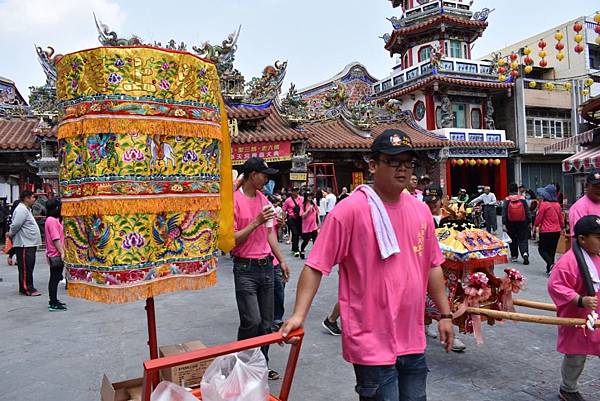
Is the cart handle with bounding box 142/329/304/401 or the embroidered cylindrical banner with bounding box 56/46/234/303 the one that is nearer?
the cart handle with bounding box 142/329/304/401

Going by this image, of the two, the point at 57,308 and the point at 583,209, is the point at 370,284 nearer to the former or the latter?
the point at 583,209

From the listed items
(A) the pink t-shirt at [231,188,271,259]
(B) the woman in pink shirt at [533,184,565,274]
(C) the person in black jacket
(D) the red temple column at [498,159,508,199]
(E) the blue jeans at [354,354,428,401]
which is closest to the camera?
(E) the blue jeans at [354,354,428,401]

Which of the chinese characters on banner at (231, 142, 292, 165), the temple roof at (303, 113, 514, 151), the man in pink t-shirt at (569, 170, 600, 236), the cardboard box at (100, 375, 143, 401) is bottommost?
the cardboard box at (100, 375, 143, 401)

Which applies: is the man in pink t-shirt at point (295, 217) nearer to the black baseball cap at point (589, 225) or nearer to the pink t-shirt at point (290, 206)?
the pink t-shirt at point (290, 206)

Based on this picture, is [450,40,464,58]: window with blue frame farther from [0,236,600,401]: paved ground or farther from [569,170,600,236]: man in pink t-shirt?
[569,170,600,236]: man in pink t-shirt

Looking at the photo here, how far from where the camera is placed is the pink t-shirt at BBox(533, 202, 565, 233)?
8.69 m

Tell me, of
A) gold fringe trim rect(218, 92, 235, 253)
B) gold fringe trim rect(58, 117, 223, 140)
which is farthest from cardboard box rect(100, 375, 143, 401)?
gold fringe trim rect(58, 117, 223, 140)

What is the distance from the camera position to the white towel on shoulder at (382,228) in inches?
90.6

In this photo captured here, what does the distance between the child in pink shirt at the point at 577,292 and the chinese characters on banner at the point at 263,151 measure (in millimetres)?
12445

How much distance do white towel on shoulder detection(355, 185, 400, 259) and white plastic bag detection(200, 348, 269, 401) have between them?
0.87 metres

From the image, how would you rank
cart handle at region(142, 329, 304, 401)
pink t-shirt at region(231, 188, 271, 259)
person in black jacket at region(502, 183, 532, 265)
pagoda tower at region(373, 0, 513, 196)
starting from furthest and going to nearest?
pagoda tower at region(373, 0, 513, 196) < person in black jacket at region(502, 183, 532, 265) < pink t-shirt at region(231, 188, 271, 259) < cart handle at region(142, 329, 304, 401)

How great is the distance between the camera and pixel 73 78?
→ 258 centimetres

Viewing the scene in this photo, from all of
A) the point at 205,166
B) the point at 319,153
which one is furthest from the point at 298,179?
the point at 205,166

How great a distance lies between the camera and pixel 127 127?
251cm
